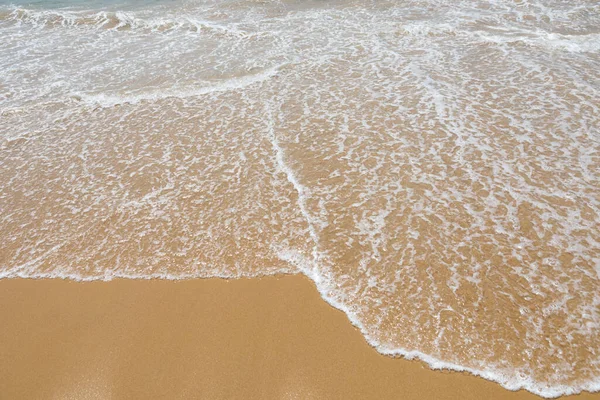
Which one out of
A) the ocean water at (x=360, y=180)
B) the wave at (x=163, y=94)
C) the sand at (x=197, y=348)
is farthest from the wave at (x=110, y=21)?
the sand at (x=197, y=348)

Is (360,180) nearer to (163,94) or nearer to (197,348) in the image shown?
(197,348)

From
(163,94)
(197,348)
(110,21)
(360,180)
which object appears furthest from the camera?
(110,21)

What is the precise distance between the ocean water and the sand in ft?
0.74

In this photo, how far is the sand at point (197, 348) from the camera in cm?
348

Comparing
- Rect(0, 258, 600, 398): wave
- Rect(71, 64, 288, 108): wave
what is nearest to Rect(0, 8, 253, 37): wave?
Rect(71, 64, 288, 108): wave

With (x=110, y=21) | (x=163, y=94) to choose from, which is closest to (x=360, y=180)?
(x=163, y=94)

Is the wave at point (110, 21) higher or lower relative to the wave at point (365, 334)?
higher

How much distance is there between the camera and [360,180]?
5.88 m

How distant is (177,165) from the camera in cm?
655

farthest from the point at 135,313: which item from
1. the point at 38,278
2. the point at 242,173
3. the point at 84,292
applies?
the point at 242,173

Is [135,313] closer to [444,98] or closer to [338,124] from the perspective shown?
[338,124]

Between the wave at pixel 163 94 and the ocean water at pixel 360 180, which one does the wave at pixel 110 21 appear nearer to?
the ocean water at pixel 360 180

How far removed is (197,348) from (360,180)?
135 inches

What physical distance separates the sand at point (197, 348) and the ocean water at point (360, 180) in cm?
23
